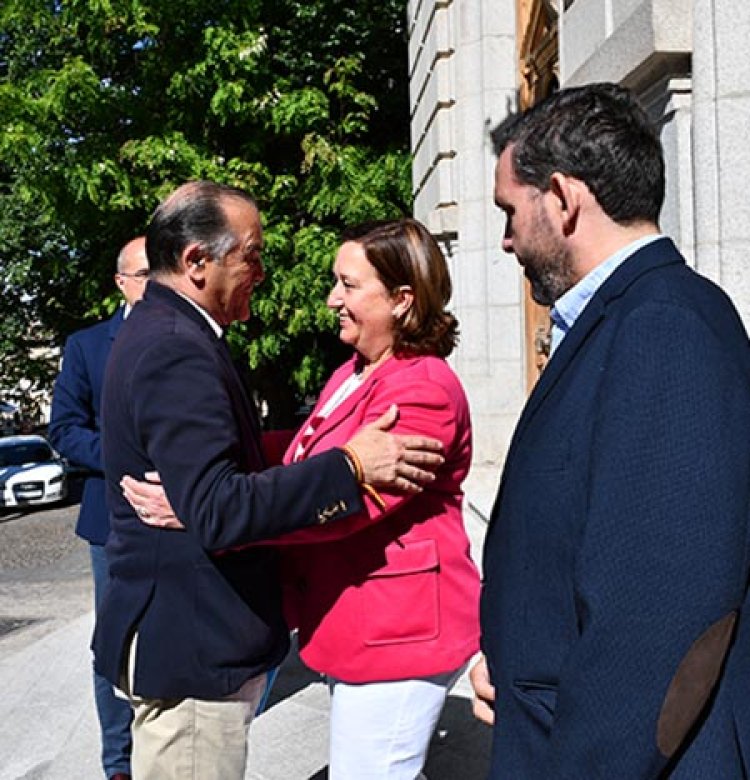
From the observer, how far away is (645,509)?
1.26 meters

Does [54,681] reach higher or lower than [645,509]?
lower

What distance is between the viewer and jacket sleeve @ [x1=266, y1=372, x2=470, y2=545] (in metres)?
2.10

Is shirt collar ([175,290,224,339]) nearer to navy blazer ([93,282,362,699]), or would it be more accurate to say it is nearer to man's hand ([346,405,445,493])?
navy blazer ([93,282,362,699])

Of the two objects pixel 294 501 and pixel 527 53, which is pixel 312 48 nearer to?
pixel 527 53

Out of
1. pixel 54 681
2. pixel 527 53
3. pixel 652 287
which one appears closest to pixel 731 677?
pixel 652 287

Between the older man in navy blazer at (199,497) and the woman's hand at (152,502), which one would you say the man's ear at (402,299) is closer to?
the older man in navy blazer at (199,497)

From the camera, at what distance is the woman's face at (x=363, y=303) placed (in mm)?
2371

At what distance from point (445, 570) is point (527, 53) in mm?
6832

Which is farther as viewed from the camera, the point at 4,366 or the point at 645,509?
the point at 4,366

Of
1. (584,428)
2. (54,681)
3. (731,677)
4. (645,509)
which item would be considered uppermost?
(584,428)

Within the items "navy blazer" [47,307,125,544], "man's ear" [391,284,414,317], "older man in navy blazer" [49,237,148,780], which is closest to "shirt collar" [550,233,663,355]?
"man's ear" [391,284,414,317]

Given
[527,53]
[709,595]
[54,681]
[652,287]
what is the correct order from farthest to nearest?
1. [527,53]
2. [54,681]
3. [652,287]
4. [709,595]

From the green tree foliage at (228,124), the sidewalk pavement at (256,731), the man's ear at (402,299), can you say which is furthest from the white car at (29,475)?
the man's ear at (402,299)

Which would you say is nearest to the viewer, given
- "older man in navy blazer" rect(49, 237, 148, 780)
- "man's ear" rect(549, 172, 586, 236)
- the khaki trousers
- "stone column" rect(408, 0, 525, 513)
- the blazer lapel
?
"man's ear" rect(549, 172, 586, 236)
